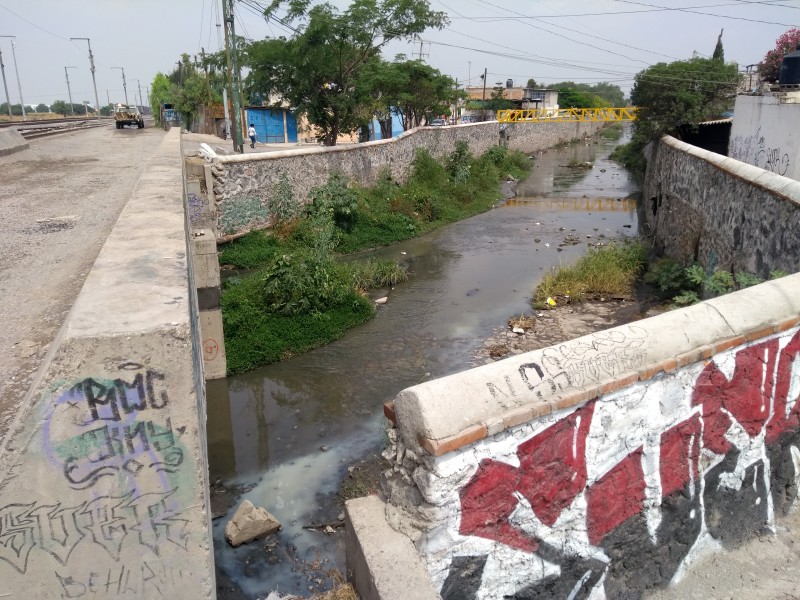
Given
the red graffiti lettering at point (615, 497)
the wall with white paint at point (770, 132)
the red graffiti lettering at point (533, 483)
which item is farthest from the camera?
the wall with white paint at point (770, 132)

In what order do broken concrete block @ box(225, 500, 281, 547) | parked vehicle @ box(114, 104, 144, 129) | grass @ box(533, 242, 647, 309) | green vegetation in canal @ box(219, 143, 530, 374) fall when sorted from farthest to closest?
parked vehicle @ box(114, 104, 144, 129), grass @ box(533, 242, 647, 309), green vegetation in canal @ box(219, 143, 530, 374), broken concrete block @ box(225, 500, 281, 547)

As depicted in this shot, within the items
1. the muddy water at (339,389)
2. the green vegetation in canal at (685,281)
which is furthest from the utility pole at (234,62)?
the green vegetation in canal at (685,281)

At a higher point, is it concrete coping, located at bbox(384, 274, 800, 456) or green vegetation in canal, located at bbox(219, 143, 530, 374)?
concrete coping, located at bbox(384, 274, 800, 456)

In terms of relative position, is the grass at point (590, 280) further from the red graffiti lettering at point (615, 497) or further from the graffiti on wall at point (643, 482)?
the red graffiti lettering at point (615, 497)

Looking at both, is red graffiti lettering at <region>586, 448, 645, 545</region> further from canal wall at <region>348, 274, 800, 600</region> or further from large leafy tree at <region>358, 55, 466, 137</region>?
large leafy tree at <region>358, 55, 466, 137</region>

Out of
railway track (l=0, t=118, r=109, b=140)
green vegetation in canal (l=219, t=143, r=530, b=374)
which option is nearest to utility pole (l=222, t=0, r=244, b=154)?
green vegetation in canal (l=219, t=143, r=530, b=374)

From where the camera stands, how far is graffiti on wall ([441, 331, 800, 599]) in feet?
9.51

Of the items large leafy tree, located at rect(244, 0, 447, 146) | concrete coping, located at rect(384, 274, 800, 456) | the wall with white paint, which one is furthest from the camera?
large leafy tree, located at rect(244, 0, 447, 146)

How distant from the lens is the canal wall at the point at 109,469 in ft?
6.60

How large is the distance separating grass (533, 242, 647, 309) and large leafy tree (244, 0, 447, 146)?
34.4 feet

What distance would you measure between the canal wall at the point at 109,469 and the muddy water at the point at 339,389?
2.82 m

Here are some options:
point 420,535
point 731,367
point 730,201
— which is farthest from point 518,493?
point 730,201

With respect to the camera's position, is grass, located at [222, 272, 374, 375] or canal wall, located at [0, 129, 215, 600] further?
grass, located at [222, 272, 374, 375]

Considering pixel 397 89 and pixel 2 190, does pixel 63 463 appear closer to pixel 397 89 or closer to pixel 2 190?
pixel 2 190
